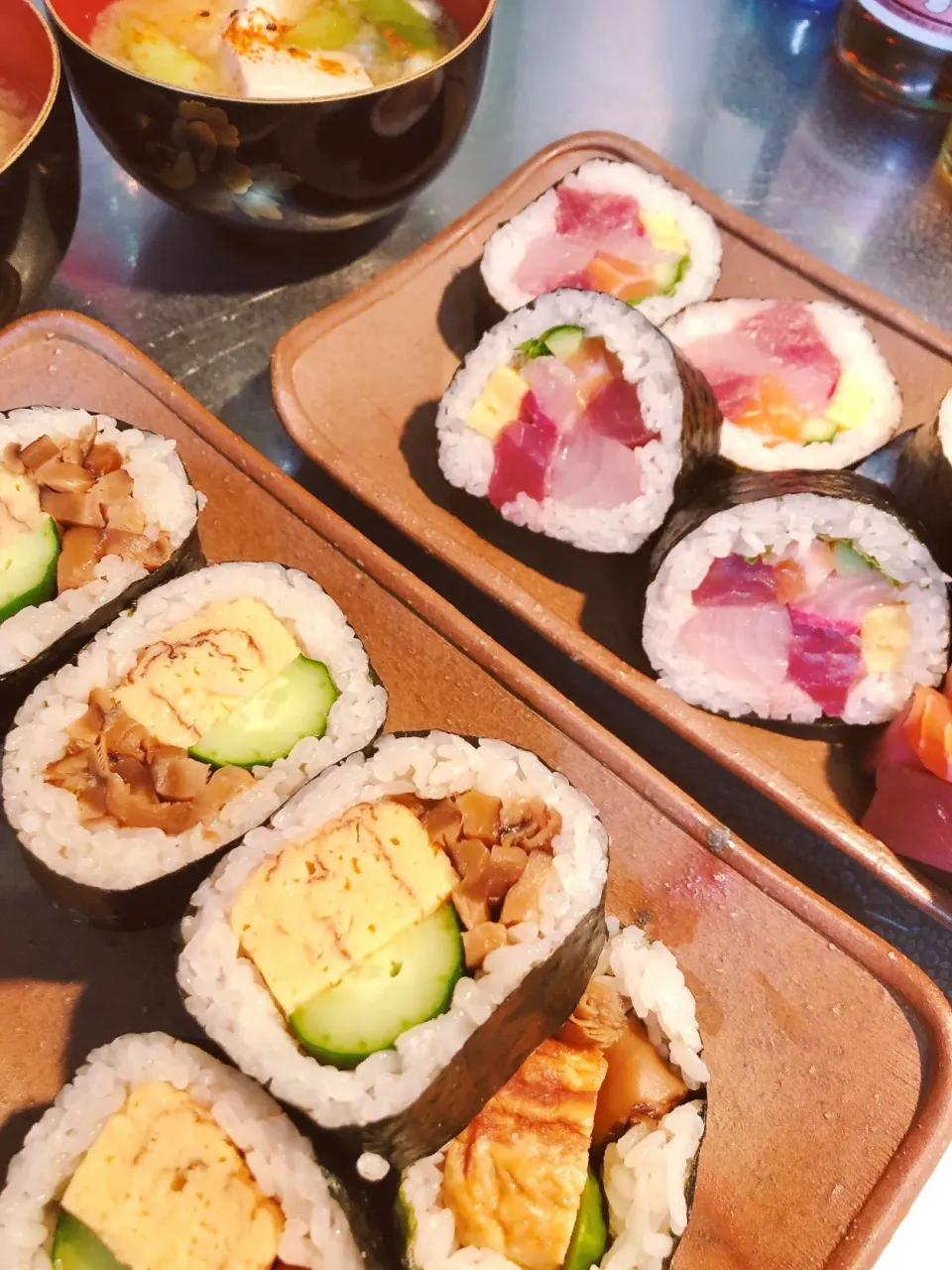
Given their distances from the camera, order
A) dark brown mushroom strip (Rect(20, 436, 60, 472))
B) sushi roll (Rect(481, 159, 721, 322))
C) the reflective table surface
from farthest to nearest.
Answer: sushi roll (Rect(481, 159, 721, 322)) → the reflective table surface → dark brown mushroom strip (Rect(20, 436, 60, 472))

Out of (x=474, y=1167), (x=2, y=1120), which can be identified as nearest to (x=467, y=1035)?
(x=474, y=1167)

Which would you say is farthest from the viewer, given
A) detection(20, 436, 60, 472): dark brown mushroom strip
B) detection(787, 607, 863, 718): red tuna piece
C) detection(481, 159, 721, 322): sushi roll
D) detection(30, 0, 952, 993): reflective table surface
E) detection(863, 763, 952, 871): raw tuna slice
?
detection(481, 159, 721, 322): sushi roll

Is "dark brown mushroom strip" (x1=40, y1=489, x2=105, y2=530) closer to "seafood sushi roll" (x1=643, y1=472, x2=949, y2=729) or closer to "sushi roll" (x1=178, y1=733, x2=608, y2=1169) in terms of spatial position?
"sushi roll" (x1=178, y1=733, x2=608, y2=1169)

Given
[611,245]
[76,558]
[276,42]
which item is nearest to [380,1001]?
[76,558]

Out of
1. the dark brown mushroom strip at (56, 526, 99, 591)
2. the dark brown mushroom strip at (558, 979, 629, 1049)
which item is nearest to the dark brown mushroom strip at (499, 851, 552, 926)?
the dark brown mushroom strip at (558, 979, 629, 1049)

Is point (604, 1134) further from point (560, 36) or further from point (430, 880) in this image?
point (560, 36)

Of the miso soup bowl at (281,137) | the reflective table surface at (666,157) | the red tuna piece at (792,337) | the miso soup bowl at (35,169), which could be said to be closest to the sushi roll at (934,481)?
the red tuna piece at (792,337)
